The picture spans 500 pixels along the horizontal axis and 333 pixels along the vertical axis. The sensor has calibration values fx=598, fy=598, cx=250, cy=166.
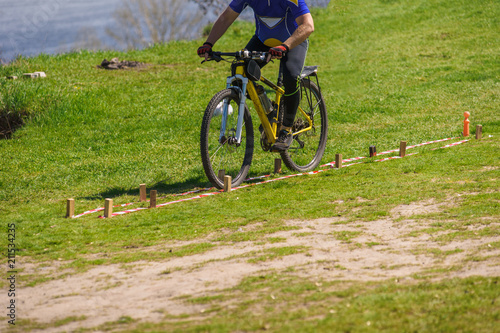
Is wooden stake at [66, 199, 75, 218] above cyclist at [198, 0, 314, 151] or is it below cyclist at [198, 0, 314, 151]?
below

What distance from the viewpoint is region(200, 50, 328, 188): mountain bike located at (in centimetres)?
701

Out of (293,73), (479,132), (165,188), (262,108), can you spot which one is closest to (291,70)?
(293,73)

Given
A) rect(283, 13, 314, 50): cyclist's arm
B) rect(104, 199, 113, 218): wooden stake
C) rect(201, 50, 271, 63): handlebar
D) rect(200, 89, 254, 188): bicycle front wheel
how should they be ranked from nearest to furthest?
rect(104, 199, 113, 218): wooden stake < rect(200, 89, 254, 188): bicycle front wheel < rect(201, 50, 271, 63): handlebar < rect(283, 13, 314, 50): cyclist's arm

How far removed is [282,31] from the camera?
7496 mm

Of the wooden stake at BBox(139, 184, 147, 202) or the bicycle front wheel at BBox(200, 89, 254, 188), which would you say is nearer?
the bicycle front wheel at BBox(200, 89, 254, 188)

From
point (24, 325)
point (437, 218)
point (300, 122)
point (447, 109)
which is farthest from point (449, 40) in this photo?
point (24, 325)

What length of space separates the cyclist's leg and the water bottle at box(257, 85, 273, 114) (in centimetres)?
24

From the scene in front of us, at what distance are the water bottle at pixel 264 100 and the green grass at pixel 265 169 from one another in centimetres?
100

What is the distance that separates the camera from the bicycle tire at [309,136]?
8.45 m

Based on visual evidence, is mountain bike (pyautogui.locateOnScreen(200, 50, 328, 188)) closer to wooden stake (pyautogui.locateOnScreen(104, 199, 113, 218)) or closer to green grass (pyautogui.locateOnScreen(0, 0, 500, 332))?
green grass (pyautogui.locateOnScreen(0, 0, 500, 332))

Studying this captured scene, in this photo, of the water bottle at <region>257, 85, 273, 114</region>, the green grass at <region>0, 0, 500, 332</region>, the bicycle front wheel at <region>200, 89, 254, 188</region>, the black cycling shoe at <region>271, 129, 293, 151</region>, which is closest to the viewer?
the green grass at <region>0, 0, 500, 332</region>

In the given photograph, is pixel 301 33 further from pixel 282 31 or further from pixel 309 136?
pixel 309 136

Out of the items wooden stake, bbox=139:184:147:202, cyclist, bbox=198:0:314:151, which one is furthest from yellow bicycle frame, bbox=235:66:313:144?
wooden stake, bbox=139:184:147:202

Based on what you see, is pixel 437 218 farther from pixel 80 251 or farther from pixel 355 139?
pixel 355 139
